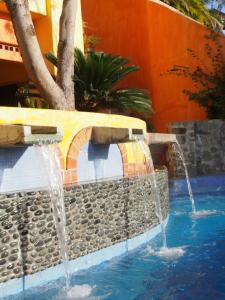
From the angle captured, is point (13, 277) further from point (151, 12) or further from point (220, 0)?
point (220, 0)

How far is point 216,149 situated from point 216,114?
1.66 meters

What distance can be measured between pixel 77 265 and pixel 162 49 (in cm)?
1276

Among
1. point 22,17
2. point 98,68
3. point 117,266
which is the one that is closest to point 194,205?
point 98,68

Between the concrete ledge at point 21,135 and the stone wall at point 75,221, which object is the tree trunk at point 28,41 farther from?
the concrete ledge at point 21,135

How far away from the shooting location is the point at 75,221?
7.52 m

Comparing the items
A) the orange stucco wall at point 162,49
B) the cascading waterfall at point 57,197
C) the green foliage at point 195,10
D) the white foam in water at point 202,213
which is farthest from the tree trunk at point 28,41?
the green foliage at point 195,10

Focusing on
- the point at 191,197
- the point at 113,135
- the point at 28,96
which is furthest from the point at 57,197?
the point at 191,197

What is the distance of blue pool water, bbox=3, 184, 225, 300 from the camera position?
625cm

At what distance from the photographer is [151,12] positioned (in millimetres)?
18188

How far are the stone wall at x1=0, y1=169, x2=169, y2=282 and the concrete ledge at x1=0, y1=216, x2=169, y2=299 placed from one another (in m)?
0.09

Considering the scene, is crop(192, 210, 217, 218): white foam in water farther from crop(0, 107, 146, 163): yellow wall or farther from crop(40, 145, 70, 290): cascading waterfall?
crop(40, 145, 70, 290): cascading waterfall

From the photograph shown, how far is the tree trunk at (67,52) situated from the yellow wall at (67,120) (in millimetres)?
1436

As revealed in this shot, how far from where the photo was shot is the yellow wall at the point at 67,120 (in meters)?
6.85

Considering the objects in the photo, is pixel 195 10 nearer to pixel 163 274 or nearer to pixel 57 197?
pixel 57 197
